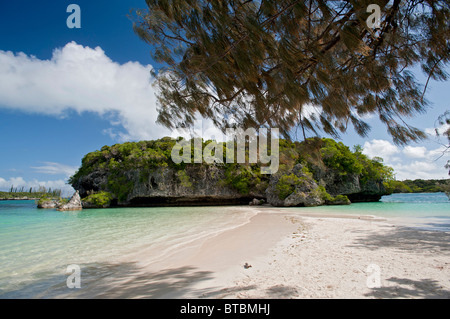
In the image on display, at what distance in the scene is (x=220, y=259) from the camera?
3643 mm

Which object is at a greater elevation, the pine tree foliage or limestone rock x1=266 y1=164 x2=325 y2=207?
the pine tree foliage

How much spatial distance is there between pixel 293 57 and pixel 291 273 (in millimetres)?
2434

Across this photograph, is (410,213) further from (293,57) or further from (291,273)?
(293,57)

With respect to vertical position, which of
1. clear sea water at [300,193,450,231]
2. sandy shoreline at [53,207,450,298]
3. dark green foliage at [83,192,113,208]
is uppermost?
sandy shoreline at [53,207,450,298]

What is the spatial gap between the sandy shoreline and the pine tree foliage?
171 cm

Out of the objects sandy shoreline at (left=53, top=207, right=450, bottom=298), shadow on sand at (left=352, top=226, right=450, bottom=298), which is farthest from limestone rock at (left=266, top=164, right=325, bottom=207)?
sandy shoreline at (left=53, top=207, right=450, bottom=298)

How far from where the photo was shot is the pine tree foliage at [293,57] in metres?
2.35

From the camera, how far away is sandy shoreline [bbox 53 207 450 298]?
2.18 metres

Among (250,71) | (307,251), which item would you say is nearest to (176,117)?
(250,71)

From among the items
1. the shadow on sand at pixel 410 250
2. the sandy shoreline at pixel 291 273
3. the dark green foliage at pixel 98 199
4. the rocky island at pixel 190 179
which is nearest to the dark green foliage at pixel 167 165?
the rocky island at pixel 190 179

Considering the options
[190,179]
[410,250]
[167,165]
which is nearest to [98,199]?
[167,165]

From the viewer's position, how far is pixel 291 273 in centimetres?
268

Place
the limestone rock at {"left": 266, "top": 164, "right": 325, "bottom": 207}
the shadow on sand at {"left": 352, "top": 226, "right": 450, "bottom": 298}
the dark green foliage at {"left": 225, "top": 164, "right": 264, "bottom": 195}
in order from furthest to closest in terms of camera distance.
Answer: the dark green foliage at {"left": 225, "top": 164, "right": 264, "bottom": 195} < the limestone rock at {"left": 266, "top": 164, "right": 325, "bottom": 207} < the shadow on sand at {"left": 352, "top": 226, "right": 450, "bottom": 298}

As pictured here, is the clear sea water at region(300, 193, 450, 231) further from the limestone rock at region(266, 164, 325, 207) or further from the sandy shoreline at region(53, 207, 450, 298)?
the sandy shoreline at region(53, 207, 450, 298)
